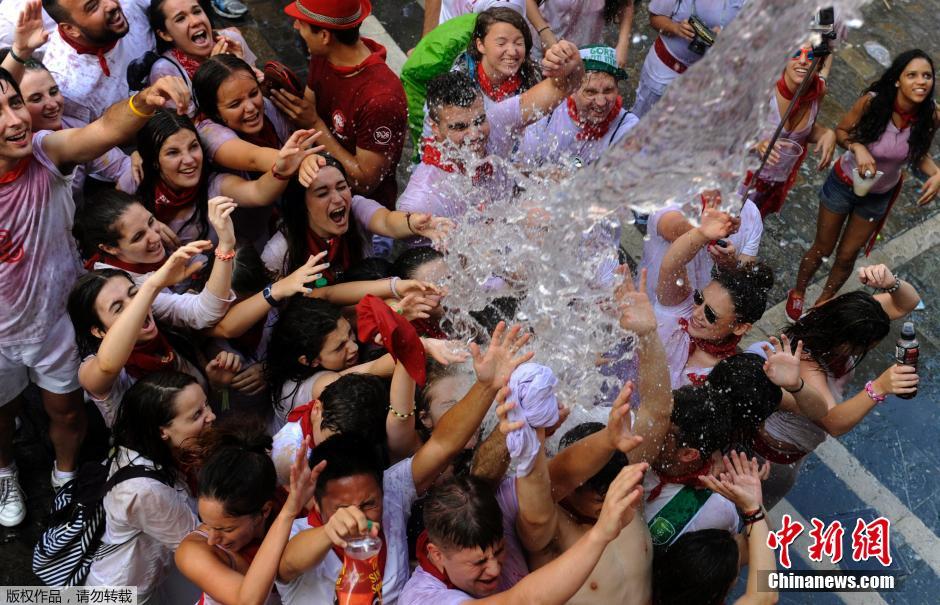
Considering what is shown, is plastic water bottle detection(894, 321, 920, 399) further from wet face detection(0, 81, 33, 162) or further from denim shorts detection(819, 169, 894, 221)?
wet face detection(0, 81, 33, 162)

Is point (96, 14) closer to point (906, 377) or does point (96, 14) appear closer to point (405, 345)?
point (405, 345)

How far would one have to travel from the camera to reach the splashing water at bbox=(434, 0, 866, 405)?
418 centimetres

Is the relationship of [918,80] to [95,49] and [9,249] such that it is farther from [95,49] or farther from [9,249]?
[9,249]

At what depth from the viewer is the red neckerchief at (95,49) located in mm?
4449

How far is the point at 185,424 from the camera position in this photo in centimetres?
343

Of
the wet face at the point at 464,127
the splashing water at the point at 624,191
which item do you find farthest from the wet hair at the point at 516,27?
the splashing water at the point at 624,191

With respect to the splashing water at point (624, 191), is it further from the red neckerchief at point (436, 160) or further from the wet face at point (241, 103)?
the wet face at point (241, 103)

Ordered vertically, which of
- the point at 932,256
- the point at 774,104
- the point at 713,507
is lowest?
the point at 932,256

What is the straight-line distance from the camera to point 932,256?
19.4 feet

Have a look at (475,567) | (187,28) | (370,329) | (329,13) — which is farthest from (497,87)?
(475,567)

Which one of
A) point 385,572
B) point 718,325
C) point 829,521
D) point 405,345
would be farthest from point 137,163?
point 829,521

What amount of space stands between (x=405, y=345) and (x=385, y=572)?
766 mm

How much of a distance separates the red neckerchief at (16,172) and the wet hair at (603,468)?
2416mm

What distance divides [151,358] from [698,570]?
7.31 ft
